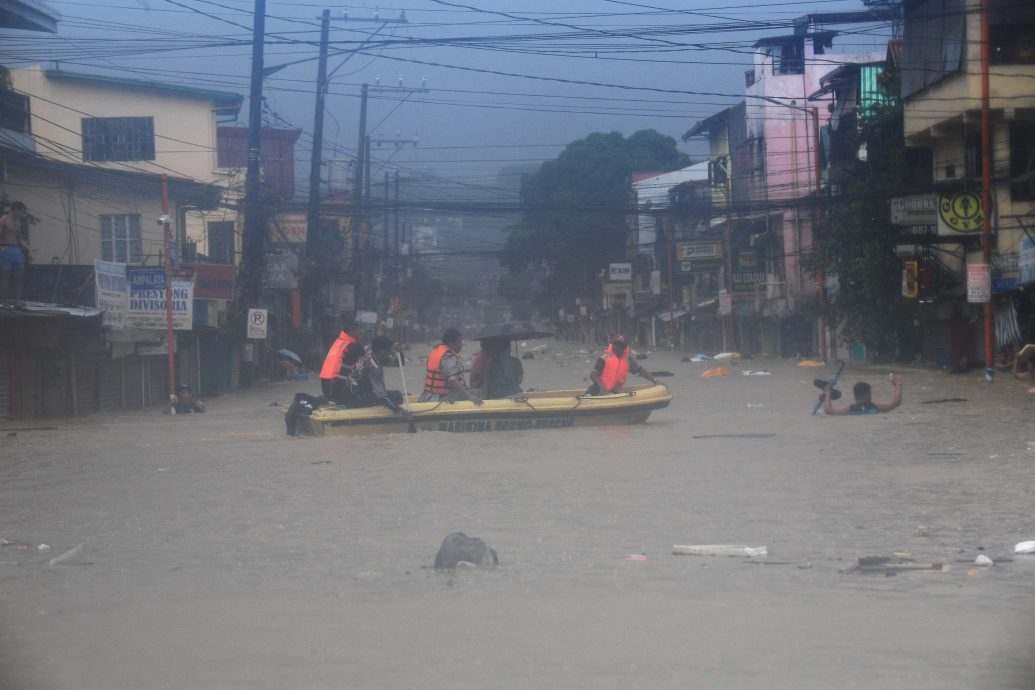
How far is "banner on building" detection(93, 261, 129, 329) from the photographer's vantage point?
24922 millimetres

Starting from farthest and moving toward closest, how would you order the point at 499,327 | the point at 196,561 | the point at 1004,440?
1. the point at 499,327
2. the point at 1004,440
3. the point at 196,561

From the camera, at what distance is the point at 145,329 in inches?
1101

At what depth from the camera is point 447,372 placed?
1880cm

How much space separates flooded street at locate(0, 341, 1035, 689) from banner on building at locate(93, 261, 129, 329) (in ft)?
24.9

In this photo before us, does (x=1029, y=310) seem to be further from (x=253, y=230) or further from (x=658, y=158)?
(x=658, y=158)

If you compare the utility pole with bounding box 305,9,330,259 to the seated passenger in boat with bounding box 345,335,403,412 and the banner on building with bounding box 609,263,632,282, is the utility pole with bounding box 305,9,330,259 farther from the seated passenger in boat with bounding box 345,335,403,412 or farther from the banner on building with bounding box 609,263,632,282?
the banner on building with bounding box 609,263,632,282

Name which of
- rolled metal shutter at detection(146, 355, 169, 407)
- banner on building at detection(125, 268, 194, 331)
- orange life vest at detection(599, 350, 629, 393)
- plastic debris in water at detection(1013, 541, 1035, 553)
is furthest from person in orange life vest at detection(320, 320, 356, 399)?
rolled metal shutter at detection(146, 355, 169, 407)

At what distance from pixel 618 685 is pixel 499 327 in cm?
1422

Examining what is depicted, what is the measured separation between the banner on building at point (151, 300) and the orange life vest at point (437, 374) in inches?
381

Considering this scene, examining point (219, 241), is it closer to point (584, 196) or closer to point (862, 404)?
point (862, 404)

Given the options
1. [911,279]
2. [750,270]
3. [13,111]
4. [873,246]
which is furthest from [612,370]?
[750,270]

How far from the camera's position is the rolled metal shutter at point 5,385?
81.4 feet

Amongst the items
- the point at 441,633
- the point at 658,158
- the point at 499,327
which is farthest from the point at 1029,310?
the point at 658,158

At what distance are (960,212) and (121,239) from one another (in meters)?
21.4
